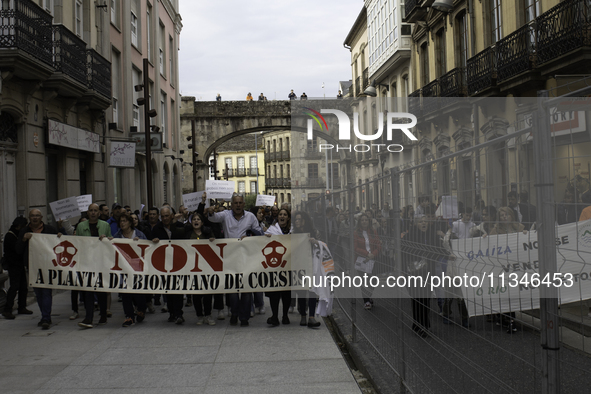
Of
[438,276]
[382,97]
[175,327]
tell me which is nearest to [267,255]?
[175,327]

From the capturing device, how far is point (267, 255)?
28.3 feet

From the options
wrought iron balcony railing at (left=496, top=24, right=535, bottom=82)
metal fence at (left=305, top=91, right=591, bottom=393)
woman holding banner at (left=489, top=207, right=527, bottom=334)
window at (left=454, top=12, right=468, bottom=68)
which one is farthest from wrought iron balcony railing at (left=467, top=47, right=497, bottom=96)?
woman holding banner at (left=489, top=207, right=527, bottom=334)

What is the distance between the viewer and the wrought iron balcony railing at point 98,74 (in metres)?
16.5

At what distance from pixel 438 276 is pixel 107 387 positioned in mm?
3433

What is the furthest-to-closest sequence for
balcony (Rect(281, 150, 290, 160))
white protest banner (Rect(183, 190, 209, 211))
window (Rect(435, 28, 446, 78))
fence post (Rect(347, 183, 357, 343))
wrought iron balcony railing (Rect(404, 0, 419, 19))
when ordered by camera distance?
balcony (Rect(281, 150, 290, 160)) → wrought iron balcony railing (Rect(404, 0, 419, 19)) → window (Rect(435, 28, 446, 78)) → white protest banner (Rect(183, 190, 209, 211)) → fence post (Rect(347, 183, 357, 343))

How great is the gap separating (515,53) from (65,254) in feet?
41.4

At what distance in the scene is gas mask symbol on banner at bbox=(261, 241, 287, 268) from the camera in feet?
28.2

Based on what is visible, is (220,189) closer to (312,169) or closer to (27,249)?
(27,249)

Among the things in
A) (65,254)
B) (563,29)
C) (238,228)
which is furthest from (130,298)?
(563,29)

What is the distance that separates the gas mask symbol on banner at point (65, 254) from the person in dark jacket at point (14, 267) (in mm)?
738

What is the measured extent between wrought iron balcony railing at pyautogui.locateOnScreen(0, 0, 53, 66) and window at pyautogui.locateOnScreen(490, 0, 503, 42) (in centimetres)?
1240

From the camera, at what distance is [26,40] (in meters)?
12.1

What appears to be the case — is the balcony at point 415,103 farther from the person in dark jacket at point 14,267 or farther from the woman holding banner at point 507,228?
the woman holding banner at point 507,228

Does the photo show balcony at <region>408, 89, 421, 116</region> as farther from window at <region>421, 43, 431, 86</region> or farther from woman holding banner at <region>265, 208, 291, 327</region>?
woman holding banner at <region>265, 208, 291, 327</region>
